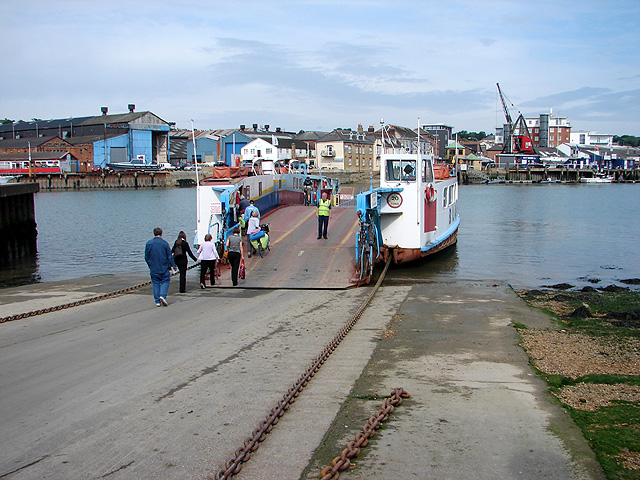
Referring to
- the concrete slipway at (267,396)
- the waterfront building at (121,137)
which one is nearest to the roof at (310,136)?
the waterfront building at (121,137)

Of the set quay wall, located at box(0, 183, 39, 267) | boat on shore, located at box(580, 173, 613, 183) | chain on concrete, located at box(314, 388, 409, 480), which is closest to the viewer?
chain on concrete, located at box(314, 388, 409, 480)

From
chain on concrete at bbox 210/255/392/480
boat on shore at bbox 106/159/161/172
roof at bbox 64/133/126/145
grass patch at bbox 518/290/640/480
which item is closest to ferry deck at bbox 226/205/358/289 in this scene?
grass patch at bbox 518/290/640/480

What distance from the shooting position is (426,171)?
22281 millimetres

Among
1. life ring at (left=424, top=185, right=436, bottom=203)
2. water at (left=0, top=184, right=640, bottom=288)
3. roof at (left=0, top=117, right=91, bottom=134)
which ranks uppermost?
roof at (left=0, top=117, right=91, bottom=134)

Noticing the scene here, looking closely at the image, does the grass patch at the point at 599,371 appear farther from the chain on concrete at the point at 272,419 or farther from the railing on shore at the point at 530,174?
the railing on shore at the point at 530,174

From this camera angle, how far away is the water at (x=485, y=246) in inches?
928

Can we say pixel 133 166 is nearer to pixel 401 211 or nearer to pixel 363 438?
pixel 401 211

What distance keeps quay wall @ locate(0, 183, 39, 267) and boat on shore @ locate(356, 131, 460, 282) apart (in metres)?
17.3

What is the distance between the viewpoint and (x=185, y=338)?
10164 mm

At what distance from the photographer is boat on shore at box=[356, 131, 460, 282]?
1911cm

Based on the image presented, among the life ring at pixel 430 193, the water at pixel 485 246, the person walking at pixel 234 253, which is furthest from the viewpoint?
the water at pixel 485 246

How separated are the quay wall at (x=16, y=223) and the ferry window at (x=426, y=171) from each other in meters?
18.5

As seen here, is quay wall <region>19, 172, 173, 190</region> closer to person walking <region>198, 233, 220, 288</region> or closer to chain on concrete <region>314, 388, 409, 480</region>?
person walking <region>198, 233, 220, 288</region>

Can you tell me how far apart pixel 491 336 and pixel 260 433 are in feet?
19.1
